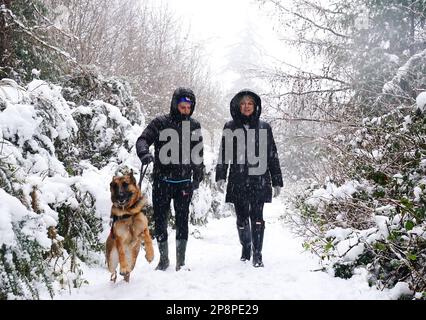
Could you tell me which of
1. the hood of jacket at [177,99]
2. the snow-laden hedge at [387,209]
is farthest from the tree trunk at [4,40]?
the snow-laden hedge at [387,209]

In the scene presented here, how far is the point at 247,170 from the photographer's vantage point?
17.8ft

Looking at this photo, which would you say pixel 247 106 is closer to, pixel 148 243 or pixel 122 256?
pixel 148 243

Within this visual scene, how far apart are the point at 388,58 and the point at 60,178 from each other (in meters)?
8.83

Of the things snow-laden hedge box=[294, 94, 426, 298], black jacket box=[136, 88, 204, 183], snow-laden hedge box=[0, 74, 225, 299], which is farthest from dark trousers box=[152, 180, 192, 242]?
snow-laden hedge box=[294, 94, 426, 298]

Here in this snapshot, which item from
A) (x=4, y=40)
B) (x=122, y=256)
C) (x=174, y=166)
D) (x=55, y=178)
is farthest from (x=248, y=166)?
(x=4, y=40)

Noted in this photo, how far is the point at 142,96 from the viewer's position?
647 inches

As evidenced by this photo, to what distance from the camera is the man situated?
4930mm

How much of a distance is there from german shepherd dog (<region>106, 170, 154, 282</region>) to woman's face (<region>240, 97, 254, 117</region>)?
1936 mm

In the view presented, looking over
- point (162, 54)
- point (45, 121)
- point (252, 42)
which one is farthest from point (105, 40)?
point (252, 42)

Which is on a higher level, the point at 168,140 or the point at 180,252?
the point at 168,140

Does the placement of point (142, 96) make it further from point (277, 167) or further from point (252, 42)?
point (252, 42)

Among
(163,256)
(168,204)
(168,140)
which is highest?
(168,140)

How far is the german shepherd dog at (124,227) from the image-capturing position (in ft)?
13.6

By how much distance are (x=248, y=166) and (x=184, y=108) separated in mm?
1173
